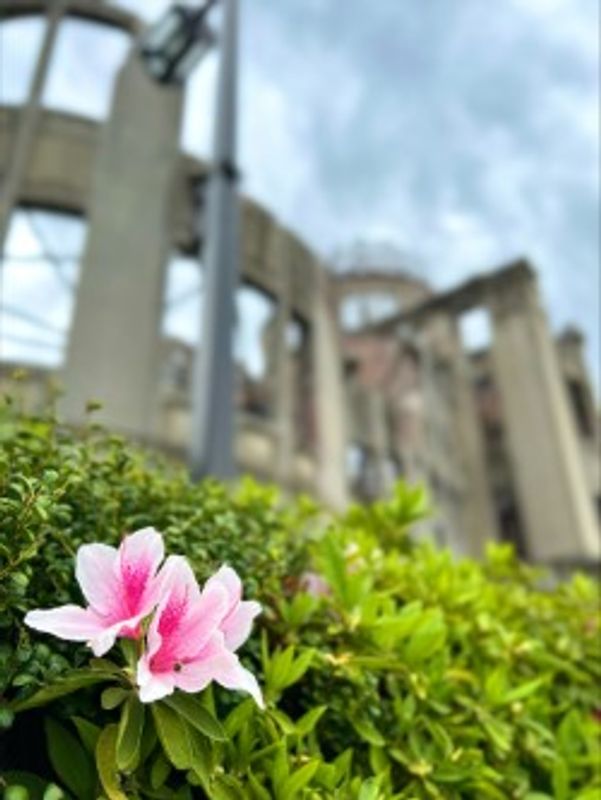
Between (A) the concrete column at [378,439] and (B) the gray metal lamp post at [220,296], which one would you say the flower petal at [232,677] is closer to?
(B) the gray metal lamp post at [220,296]

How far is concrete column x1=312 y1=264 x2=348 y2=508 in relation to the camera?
35.5 feet

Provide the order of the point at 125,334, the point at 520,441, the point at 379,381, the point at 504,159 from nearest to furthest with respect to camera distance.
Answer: the point at 504,159
the point at 125,334
the point at 520,441
the point at 379,381

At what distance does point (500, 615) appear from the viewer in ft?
6.47

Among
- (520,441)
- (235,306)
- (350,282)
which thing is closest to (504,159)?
(235,306)

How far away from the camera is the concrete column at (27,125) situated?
28.1ft

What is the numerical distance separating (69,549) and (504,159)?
9.12 feet

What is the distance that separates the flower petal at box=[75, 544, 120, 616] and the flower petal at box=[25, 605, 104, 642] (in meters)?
0.02

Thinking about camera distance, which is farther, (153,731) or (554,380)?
(554,380)

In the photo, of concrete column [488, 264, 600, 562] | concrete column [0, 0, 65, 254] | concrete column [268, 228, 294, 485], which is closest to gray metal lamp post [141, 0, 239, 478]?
concrete column [0, 0, 65, 254]

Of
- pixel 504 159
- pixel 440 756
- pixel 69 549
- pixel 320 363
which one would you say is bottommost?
pixel 440 756

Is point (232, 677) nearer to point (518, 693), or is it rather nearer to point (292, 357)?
point (518, 693)

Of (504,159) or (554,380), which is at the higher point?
(554,380)

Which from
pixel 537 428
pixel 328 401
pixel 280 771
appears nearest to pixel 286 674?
pixel 280 771

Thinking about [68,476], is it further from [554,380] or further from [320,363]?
[554,380]
